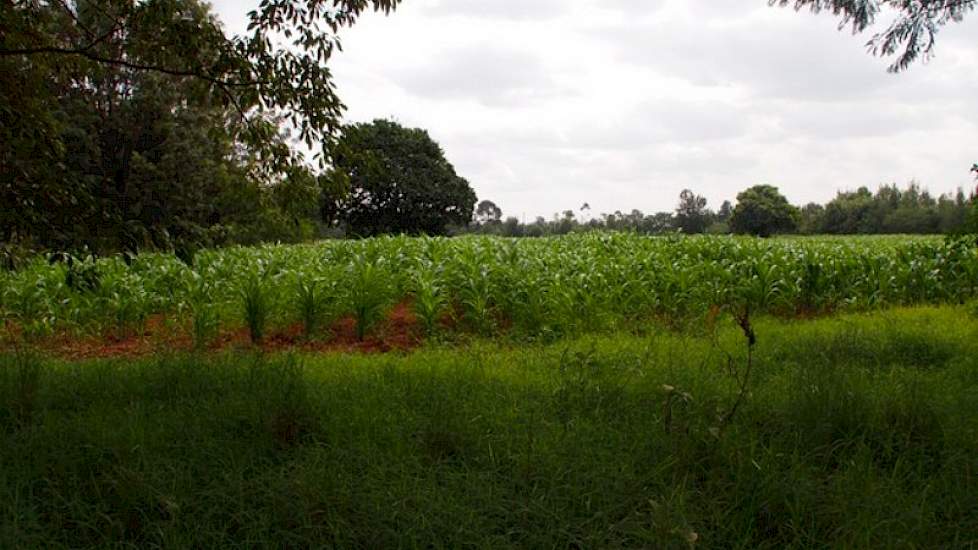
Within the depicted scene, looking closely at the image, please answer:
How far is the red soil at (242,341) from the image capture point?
6.52 metres

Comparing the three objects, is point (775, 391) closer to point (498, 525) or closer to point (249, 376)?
point (498, 525)

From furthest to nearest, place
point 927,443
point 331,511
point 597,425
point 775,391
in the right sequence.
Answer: point 775,391, point 597,425, point 927,443, point 331,511

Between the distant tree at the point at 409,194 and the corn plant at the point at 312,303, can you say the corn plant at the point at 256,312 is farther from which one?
the distant tree at the point at 409,194

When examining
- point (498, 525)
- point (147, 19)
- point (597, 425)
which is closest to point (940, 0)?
point (597, 425)

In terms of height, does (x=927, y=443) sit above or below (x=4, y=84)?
below

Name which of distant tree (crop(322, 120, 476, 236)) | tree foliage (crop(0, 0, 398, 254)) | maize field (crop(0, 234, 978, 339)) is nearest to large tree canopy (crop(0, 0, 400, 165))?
tree foliage (crop(0, 0, 398, 254))

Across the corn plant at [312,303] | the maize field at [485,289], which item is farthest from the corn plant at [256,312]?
the corn plant at [312,303]

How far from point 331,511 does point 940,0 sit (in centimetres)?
608

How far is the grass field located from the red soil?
56 mm

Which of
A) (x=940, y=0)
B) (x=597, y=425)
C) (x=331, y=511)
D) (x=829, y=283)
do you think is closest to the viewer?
(x=331, y=511)

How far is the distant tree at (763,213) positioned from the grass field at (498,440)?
38354 mm

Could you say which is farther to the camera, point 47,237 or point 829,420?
point 47,237

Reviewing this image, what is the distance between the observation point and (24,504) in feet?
8.48

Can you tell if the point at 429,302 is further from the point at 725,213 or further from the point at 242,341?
the point at 725,213
